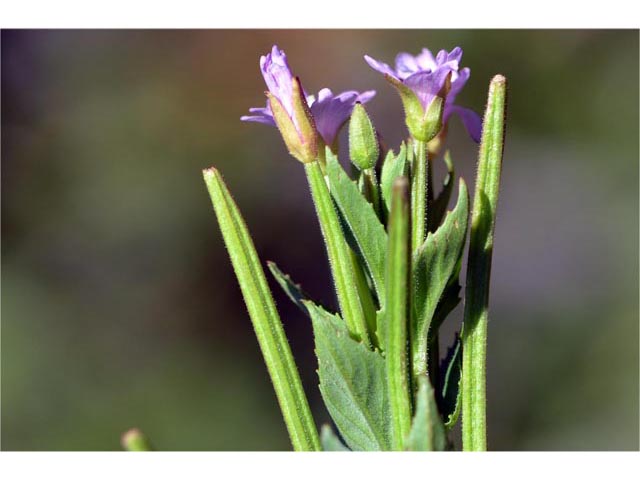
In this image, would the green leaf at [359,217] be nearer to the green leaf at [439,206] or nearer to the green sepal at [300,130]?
the green sepal at [300,130]

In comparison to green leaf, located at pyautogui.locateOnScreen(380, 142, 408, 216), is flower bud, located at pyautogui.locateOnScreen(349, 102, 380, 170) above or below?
above

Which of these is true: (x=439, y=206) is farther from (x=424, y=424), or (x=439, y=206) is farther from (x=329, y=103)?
(x=424, y=424)

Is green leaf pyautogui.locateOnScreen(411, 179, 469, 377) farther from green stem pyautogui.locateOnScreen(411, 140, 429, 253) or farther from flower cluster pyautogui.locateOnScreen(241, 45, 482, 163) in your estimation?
flower cluster pyautogui.locateOnScreen(241, 45, 482, 163)

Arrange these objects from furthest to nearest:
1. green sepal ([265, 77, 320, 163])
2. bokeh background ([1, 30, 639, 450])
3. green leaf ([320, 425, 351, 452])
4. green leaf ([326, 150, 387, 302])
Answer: bokeh background ([1, 30, 639, 450])
green sepal ([265, 77, 320, 163])
green leaf ([326, 150, 387, 302])
green leaf ([320, 425, 351, 452])

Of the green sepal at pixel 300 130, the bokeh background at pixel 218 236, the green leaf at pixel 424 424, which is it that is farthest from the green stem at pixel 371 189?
the bokeh background at pixel 218 236

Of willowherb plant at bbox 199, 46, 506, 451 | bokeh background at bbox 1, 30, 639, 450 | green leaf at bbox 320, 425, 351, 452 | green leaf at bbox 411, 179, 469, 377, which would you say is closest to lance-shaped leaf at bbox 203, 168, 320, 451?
willowherb plant at bbox 199, 46, 506, 451

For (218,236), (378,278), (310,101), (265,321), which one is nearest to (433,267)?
(378,278)

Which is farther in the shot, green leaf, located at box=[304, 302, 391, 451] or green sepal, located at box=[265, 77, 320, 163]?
green sepal, located at box=[265, 77, 320, 163]
